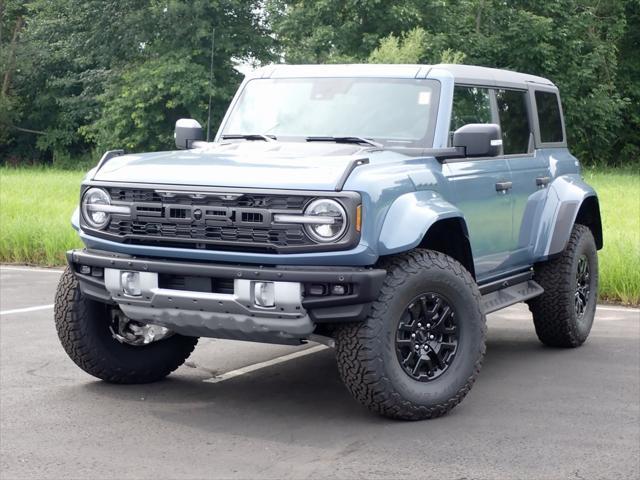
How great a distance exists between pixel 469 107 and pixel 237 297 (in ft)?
7.92

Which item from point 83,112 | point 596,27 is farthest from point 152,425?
point 83,112

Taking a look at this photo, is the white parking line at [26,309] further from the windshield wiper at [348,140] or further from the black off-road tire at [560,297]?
the black off-road tire at [560,297]

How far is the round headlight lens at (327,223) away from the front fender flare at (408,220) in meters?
0.23

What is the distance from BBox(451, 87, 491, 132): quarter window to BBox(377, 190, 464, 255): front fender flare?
3.45 feet

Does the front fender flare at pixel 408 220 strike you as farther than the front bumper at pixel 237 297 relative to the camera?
Yes

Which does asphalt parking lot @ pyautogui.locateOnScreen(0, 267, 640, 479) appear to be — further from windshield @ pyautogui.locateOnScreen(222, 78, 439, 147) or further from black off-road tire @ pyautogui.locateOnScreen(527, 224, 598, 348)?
windshield @ pyautogui.locateOnScreen(222, 78, 439, 147)

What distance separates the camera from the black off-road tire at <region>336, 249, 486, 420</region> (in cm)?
577

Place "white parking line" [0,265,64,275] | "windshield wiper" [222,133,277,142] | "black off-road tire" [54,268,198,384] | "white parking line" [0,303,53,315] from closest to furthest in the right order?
"black off-road tire" [54,268,198,384], "windshield wiper" [222,133,277,142], "white parking line" [0,303,53,315], "white parking line" [0,265,64,275]

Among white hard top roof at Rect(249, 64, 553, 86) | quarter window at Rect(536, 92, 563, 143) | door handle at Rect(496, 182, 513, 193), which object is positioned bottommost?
door handle at Rect(496, 182, 513, 193)

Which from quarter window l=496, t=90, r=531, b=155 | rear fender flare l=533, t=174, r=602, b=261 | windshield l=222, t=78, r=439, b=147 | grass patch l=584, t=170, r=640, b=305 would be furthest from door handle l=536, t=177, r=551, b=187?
grass patch l=584, t=170, r=640, b=305

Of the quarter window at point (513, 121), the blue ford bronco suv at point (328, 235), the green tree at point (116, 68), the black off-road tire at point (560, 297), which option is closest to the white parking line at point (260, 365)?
the blue ford bronco suv at point (328, 235)

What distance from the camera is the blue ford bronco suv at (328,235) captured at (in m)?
5.71

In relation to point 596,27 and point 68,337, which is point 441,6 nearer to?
point 596,27

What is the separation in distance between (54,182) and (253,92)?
21.9 metres
